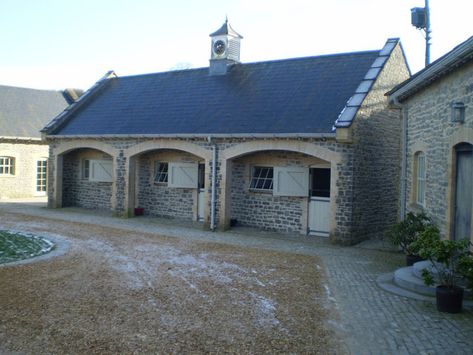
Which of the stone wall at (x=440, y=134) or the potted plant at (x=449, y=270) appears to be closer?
the potted plant at (x=449, y=270)

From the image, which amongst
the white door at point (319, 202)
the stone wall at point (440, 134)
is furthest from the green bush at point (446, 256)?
the white door at point (319, 202)

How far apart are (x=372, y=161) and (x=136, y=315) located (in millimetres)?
9553

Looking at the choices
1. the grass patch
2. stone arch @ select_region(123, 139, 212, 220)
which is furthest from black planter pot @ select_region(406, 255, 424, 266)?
the grass patch

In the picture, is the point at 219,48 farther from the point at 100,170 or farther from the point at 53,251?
the point at 53,251

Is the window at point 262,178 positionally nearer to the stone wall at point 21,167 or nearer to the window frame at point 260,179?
the window frame at point 260,179

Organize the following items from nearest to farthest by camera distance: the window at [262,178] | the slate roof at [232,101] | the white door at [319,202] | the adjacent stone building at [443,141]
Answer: the adjacent stone building at [443,141], the white door at [319,202], the slate roof at [232,101], the window at [262,178]

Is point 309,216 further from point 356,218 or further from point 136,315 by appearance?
point 136,315

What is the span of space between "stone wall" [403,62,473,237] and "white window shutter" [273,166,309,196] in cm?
298

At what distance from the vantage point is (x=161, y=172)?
18.1m

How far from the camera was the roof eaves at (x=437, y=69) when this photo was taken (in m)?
7.78

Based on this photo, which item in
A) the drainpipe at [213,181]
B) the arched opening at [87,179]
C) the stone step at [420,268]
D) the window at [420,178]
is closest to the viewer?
the stone step at [420,268]

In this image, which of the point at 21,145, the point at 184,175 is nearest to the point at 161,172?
the point at 184,175

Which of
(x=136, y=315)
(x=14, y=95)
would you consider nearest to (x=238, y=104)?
(x=136, y=315)

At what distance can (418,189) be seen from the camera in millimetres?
12305
